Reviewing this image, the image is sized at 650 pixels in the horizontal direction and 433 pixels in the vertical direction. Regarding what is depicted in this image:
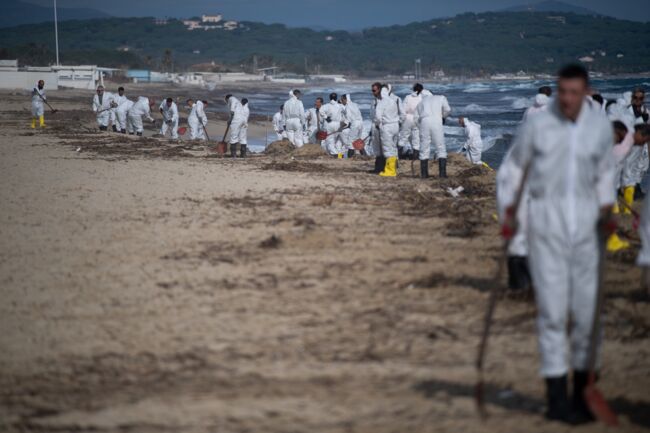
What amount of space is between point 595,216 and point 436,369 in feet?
5.37

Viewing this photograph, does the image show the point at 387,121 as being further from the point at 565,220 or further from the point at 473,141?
the point at 565,220

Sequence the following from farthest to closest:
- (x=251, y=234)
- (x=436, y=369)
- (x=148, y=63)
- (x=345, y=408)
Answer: (x=148, y=63), (x=251, y=234), (x=436, y=369), (x=345, y=408)

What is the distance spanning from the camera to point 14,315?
23.2 ft

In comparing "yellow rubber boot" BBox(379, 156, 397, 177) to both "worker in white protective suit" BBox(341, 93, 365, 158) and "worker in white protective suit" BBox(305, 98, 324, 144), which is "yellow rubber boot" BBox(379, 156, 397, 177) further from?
Result: "worker in white protective suit" BBox(305, 98, 324, 144)

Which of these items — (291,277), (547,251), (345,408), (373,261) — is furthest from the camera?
(373,261)

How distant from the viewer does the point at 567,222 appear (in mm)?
4711

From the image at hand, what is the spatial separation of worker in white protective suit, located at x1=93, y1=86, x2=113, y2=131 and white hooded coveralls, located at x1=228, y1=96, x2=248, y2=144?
9.15 metres

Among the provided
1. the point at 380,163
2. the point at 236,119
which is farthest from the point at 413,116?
the point at 236,119

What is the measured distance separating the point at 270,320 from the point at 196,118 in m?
24.0

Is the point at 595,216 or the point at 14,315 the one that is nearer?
the point at 595,216

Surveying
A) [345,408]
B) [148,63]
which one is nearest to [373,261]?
[345,408]

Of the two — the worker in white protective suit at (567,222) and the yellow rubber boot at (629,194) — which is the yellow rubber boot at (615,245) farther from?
the worker in white protective suit at (567,222)

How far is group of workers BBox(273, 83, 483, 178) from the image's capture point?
1667 cm

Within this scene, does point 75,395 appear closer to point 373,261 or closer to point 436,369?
point 436,369
